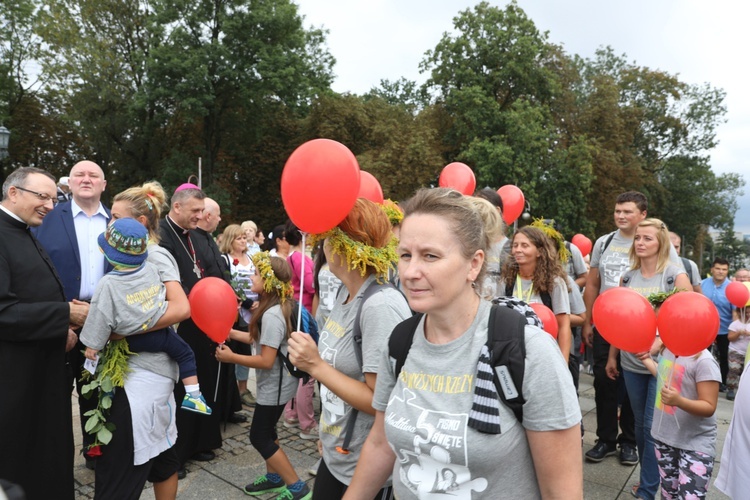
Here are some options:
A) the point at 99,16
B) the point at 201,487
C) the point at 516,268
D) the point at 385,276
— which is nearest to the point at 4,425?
the point at 201,487

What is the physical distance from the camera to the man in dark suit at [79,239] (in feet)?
11.9

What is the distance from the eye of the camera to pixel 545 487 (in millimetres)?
1550

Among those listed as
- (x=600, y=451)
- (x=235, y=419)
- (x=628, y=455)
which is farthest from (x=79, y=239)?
(x=628, y=455)

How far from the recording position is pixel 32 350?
116 inches

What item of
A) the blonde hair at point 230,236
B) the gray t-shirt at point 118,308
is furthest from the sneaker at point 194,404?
the blonde hair at point 230,236

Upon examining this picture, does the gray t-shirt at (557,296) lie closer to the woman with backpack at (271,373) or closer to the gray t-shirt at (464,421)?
the woman with backpack at (271,373)

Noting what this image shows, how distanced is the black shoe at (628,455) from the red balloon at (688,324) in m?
2.01

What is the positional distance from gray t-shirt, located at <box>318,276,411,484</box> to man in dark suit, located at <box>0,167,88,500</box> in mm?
1652

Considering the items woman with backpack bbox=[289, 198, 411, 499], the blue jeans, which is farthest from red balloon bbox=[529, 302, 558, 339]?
woman with backpack bbox=[289, 198, 411, 499]

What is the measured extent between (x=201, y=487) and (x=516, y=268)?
3069mm

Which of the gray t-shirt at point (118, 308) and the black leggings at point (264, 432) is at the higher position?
the gray t-shirt at point (118, 308)

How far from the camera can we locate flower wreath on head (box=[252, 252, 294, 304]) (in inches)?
151

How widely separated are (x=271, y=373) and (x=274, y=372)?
0.02m

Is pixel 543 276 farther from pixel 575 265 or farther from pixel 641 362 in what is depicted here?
pixel 575 265
